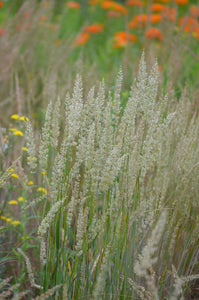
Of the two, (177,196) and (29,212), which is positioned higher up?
(177,196)

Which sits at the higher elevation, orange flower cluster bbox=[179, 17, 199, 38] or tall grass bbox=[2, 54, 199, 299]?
orange flower cluster bbox=[179, 17, 199, 38]

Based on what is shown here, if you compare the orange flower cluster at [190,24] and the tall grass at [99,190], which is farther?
the orange flower cluster at [190,24]

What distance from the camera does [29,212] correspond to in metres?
2.22

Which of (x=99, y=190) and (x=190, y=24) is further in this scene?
(x=190, y=24)

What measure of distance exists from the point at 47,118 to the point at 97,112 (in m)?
0.20

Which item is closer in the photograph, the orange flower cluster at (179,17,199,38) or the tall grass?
the tall grass

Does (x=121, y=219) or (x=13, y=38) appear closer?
(x=121, y=219)

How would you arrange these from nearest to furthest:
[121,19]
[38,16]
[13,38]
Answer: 1. [13,38]
2. [38,16]
3. [121,19]

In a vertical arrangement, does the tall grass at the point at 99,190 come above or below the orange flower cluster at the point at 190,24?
below

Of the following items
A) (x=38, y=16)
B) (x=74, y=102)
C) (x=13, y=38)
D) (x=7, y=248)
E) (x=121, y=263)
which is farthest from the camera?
(x=38, y=16)

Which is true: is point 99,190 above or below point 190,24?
below

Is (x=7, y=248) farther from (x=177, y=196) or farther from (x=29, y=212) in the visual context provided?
(x=177, y=196)

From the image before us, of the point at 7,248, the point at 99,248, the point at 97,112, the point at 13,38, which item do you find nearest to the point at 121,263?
the point at 99,248

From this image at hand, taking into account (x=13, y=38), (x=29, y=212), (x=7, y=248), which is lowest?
(x=7, y=248)
